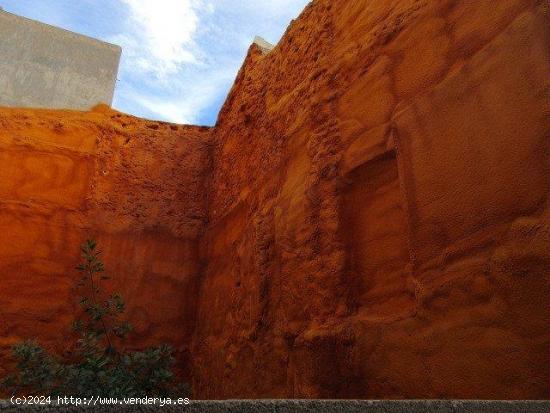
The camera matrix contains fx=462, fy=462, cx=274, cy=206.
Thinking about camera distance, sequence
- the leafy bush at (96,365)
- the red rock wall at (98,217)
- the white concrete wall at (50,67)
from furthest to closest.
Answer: the white concrete wall at (50,67) < the red rock wall at (98,217) < the leafy bush at (96,365)

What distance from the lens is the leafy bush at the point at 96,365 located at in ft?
11.1

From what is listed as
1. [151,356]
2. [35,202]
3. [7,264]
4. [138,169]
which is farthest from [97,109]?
[151,356]

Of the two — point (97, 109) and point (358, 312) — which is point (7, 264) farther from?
point (358, 312)

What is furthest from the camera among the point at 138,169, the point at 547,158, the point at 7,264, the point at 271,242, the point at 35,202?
Answer: the point at 138,169

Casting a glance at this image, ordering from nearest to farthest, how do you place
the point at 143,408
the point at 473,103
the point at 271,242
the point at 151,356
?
the point at 143,408
the point at 473,103
the point at 271,242
the point at 151,356

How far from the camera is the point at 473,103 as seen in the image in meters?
2.07

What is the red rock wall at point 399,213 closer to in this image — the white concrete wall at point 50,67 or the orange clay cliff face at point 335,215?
the orange clay cliff face at point 335,215

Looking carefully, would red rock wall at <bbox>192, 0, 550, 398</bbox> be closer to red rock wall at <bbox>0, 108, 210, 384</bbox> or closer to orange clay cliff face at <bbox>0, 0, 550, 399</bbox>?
orange clay cliff face at <bbox>0, 0, 550, 399</bbox>

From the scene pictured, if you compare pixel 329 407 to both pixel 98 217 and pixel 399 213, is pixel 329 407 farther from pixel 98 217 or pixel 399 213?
pixel 98 217

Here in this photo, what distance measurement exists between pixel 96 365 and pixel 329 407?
3.11 m

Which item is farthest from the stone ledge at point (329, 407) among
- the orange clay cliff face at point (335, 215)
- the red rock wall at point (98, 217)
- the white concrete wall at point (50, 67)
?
the white concrete wall at point (50, 67)

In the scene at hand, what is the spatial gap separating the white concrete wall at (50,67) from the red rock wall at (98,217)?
17.2ft

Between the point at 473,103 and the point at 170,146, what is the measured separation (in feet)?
14.4

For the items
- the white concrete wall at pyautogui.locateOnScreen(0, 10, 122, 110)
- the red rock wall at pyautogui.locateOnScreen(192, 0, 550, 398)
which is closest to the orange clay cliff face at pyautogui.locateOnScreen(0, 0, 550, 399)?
the red rock wall at pyautogui.locateOnScreen(192, 0, 550, 398)
